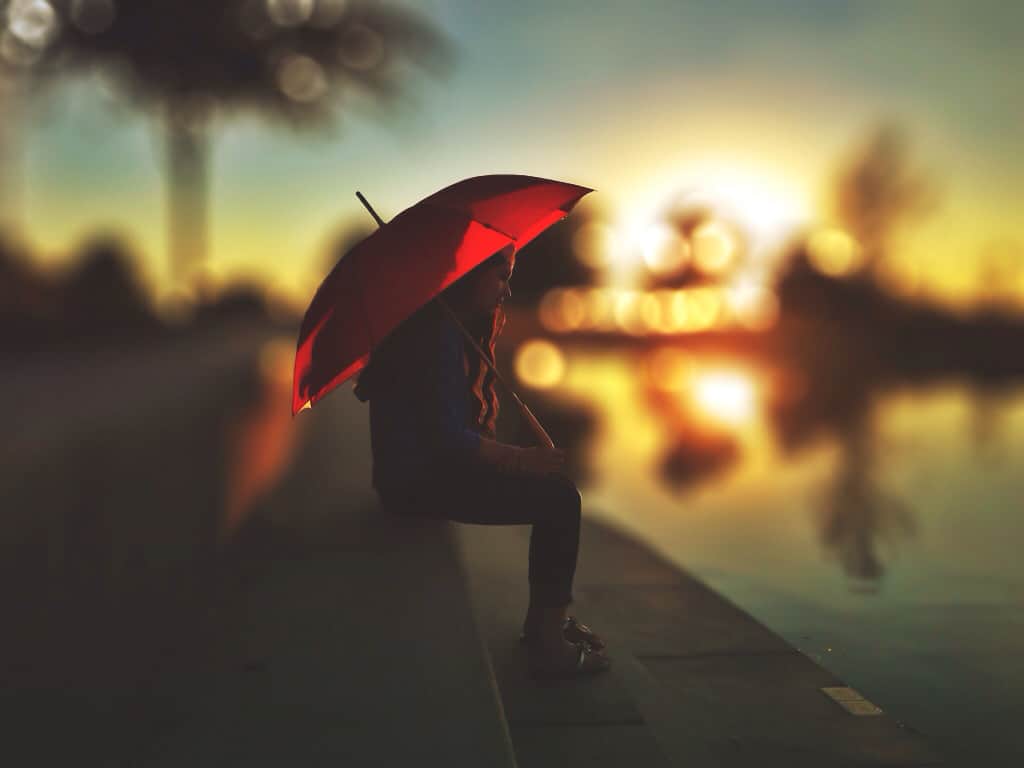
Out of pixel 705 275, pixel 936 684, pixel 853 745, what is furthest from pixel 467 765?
pixel 705 275

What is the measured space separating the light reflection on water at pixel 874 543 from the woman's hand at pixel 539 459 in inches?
60.4

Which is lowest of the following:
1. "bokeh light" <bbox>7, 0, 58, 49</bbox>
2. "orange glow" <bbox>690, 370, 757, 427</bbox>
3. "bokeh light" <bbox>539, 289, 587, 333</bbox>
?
"orange glow" <bbox>690, 370, 757, 427</bbox>

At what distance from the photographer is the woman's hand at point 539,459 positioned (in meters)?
3.70

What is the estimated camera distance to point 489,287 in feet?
12.8

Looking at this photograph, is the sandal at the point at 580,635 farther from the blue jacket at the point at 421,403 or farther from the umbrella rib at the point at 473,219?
the umbrella rib at the point at 473,219

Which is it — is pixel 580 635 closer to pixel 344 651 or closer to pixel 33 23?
pixel 344 651

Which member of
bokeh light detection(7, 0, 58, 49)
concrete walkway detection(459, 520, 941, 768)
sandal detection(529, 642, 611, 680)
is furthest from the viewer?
bokeh light detection(7, 0, 58, 49)

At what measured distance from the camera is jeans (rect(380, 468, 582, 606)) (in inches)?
148

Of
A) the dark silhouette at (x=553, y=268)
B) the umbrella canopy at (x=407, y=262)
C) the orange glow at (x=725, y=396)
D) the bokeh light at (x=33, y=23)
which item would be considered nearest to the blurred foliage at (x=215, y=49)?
the bokeh light at (x=33, y=23)

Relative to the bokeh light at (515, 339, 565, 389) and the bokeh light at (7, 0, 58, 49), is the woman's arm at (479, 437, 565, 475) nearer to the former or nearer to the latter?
the bokeh light at (7, 0, 58, 49)

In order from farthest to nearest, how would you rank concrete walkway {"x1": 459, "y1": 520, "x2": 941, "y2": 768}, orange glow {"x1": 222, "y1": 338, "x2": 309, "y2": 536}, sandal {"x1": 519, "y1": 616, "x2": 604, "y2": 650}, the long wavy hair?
orange glow {"x1": 222, "y1": 338, "x2": 309, "y2": 536} < sandal {"x1": 519, "y1": 616, "x2": 604, "y2": 650} < the long wavy hair < concrete walkway {"x1": 459, "y1": 520, "x2": 941, "y2": 768}

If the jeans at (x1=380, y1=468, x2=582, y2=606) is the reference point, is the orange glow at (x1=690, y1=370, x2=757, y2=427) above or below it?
below

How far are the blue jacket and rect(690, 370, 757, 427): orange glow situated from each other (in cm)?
1190

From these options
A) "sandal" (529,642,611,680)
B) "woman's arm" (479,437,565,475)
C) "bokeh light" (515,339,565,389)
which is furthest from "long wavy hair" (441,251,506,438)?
"bokeh light" (515,339,565,389)
